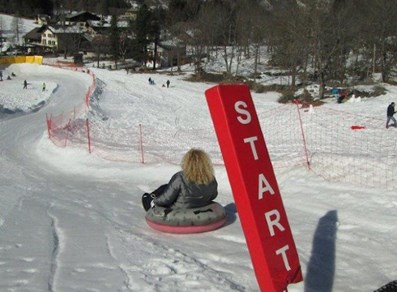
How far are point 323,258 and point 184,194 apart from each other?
7.23 feet

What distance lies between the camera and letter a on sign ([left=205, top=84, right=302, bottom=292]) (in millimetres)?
3494

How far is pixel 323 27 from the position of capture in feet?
133

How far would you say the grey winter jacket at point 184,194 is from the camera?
6.95 m

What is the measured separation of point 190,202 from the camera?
7.18 m

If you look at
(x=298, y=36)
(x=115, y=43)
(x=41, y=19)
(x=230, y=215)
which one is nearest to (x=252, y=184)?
(x=230, y=215)

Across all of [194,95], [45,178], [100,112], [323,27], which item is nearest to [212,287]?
[45,178]

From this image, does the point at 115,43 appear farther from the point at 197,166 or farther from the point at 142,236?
the point at 197,166

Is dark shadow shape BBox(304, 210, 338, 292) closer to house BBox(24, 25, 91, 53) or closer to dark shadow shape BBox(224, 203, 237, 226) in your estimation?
dark shadow shape BBox(224, 203, 237, 226)

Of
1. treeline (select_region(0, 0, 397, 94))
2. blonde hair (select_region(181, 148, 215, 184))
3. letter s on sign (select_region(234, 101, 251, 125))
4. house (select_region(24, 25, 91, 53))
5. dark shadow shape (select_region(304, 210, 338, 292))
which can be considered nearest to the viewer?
letter s on sign (select_region(234, 101, 251, 125))

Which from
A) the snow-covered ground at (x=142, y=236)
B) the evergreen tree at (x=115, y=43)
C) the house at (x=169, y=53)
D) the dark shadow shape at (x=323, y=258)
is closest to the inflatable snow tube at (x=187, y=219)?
the snow-covered ground at (x=142, y=236)

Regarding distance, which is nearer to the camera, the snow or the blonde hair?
the snow

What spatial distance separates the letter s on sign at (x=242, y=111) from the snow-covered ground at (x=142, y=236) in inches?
80.0

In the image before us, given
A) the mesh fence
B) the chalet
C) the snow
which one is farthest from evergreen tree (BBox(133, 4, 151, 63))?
the snow

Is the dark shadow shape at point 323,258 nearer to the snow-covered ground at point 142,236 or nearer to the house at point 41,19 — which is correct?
the snow-covered ground at point 142,236
